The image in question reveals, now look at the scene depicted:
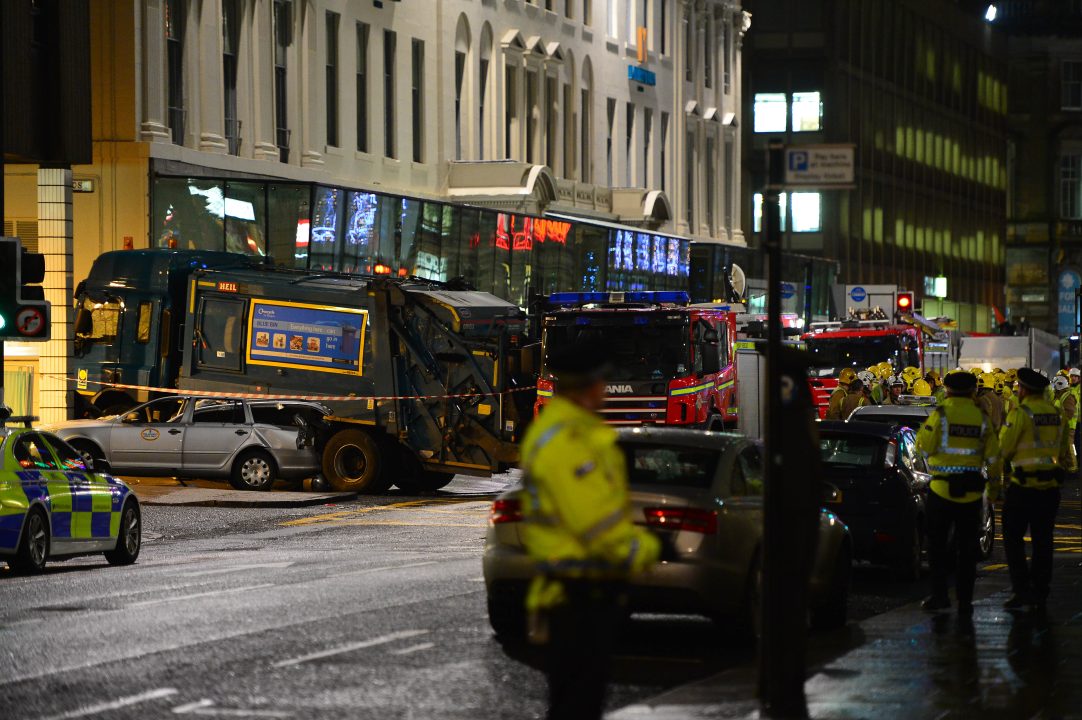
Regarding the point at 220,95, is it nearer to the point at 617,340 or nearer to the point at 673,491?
the point at 617,340

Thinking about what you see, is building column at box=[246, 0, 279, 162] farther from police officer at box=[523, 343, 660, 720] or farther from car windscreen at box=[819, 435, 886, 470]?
police officer at box=[523, 343, 660, 720]

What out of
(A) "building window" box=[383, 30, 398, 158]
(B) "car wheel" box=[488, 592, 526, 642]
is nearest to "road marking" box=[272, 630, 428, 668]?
(B) "car wheel" box=[488, 592, 526, 642]

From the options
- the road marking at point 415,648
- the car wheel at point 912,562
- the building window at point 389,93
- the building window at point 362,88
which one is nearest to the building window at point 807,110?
the building window at point 389,93

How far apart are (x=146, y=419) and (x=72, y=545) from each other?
11.8 m

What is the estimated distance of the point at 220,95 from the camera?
141ft

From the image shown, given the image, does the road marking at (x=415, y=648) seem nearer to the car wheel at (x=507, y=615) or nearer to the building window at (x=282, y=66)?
the car wheel at (x=507, y=615)

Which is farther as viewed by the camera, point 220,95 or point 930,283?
point 930,283

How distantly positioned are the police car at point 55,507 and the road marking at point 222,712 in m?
7.68

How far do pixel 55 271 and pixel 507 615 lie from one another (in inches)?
925

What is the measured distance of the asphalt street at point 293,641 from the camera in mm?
11492

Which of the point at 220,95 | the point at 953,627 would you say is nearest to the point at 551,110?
the point at 220,95

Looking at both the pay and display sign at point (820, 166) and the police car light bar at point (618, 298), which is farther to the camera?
the police car light bar at point (618, 298)

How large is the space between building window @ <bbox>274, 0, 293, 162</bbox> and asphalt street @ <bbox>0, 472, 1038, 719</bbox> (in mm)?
24997

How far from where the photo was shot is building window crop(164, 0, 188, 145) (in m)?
41.6
